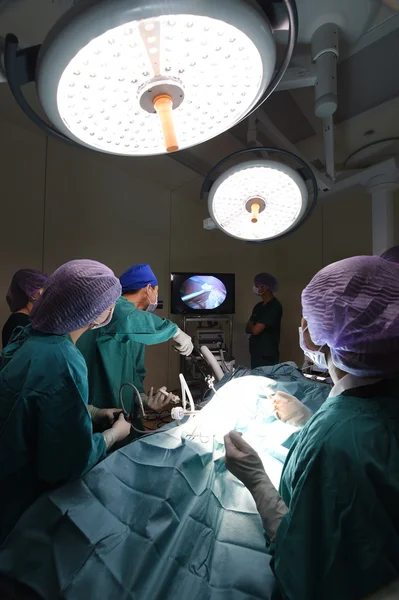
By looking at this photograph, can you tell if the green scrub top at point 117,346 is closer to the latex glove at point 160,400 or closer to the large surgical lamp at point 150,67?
the latex glove at point 160,400

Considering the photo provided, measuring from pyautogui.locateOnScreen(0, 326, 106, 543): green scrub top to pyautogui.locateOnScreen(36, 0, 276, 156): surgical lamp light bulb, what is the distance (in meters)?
0.65

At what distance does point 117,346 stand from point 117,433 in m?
0.47

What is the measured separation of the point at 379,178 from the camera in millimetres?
1348

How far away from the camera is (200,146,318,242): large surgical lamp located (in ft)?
3.01

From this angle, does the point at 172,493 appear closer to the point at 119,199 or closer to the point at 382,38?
the point at 382,38

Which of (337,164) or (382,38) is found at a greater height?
(382,38)

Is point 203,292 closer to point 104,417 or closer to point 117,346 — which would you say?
point 117,346

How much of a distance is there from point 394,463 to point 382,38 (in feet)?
4.72

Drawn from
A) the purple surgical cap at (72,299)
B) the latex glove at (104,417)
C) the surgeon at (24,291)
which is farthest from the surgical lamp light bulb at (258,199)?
the surgeon at (24,291)

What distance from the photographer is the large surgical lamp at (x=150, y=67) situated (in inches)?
15.1

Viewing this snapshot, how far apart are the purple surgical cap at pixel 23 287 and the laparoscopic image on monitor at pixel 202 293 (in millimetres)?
1426

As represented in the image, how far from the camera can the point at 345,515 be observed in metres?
0.54

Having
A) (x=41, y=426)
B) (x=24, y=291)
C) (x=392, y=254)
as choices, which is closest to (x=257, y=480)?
(x=41, y=426)

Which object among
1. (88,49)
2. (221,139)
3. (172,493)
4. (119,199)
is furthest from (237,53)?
(119,199)
